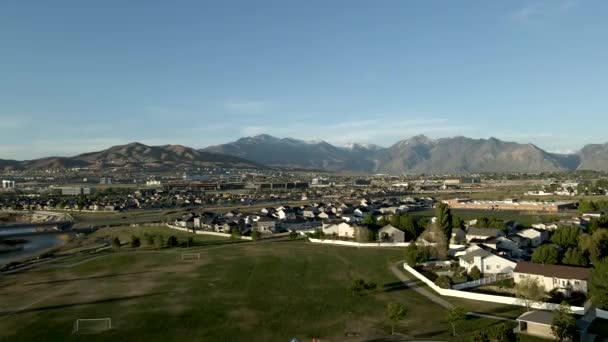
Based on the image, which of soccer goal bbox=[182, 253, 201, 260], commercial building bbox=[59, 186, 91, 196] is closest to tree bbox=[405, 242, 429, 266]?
soccer goal bbox=[182, 253, 201, 260]

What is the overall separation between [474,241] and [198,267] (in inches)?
1124

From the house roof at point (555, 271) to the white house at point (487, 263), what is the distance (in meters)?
2.86

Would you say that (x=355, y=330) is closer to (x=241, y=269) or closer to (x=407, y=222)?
(x=241, y=269)

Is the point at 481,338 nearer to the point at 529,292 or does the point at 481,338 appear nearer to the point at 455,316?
the point at 455,316

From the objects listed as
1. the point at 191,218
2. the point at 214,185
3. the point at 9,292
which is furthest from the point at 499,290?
the point at 214,185

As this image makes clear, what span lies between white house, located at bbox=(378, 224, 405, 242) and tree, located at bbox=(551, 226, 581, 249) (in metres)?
16.4

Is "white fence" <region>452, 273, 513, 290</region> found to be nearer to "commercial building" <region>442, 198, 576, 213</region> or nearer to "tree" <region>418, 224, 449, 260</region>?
"tree" <region>418, 224, 449, 260</region>

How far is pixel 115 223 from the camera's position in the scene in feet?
305

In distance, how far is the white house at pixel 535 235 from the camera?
54.1m

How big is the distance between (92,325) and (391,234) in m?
38.2

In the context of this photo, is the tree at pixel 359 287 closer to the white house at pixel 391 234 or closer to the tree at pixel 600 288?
the tree at pixel 600 288

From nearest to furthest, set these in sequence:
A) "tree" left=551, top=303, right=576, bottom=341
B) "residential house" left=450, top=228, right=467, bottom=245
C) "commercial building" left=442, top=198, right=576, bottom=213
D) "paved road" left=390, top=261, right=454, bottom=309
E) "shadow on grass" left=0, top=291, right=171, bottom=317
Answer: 1. "tree" left=551, top=303, right=576, bottom=341
2. "paved road" left=390, top=261, right=454, bottom=309
3. "shadow on grass" left=0, top=291, right=171, bottom=317
4. "residential house" left=450, top=228, right=467, bottom=245
5. "commercial building" left=442, top=198, right=576, bottom=213

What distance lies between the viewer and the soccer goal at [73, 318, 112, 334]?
27328 millimetres

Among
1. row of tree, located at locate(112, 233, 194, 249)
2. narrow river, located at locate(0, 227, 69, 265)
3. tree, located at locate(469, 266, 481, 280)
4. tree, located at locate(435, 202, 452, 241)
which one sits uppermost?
tree, located at locate(435, 202, 452, 241)
